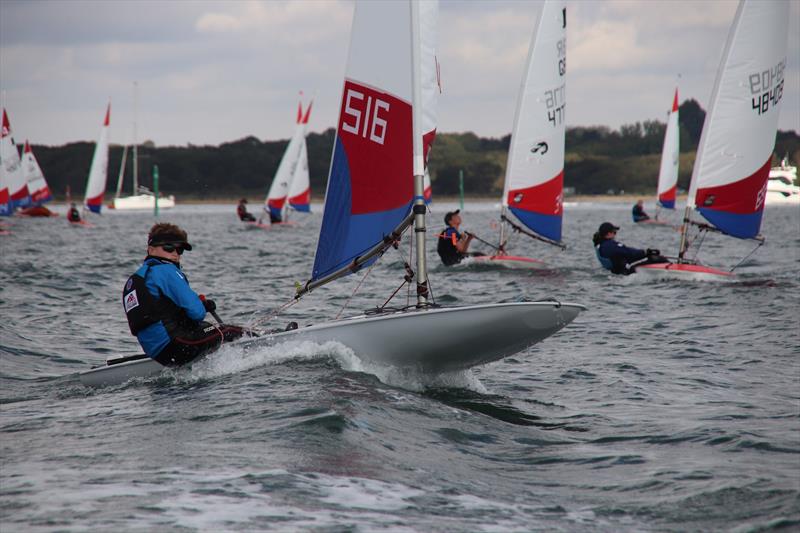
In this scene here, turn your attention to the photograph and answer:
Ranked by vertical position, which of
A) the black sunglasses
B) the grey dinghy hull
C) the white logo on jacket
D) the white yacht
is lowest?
the grey dinghy hull

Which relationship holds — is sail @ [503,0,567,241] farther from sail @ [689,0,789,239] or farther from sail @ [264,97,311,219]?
sail @ [264,97,311,219]

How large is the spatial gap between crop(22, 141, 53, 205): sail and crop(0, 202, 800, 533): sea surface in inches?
1746

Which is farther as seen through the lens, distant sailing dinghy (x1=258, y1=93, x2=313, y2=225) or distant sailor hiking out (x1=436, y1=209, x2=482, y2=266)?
distant sailing dinghy (x1=258, y1=93, x2=313, y2=225)

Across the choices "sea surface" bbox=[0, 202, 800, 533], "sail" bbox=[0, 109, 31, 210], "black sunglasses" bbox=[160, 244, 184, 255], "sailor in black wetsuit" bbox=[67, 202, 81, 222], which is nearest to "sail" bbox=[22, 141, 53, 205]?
"sail" bbox=[0, 109, 31, 210]

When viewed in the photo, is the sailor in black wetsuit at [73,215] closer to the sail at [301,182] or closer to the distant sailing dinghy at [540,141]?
the sail at [301,182]

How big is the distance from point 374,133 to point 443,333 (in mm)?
2005

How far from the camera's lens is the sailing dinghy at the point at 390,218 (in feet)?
22.7

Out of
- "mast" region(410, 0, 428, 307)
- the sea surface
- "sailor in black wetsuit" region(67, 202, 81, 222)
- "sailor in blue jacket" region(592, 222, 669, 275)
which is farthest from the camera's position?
"sailor in black wetsuit" region(67, 202, 81, 222)

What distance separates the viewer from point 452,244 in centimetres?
1856

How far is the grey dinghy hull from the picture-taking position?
682 cm

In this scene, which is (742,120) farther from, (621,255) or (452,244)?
(452,244)

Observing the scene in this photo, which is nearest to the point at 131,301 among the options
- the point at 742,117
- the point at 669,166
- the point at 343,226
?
the point at 343,226

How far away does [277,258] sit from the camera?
2394cm

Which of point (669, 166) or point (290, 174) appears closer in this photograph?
point (290, 174)
